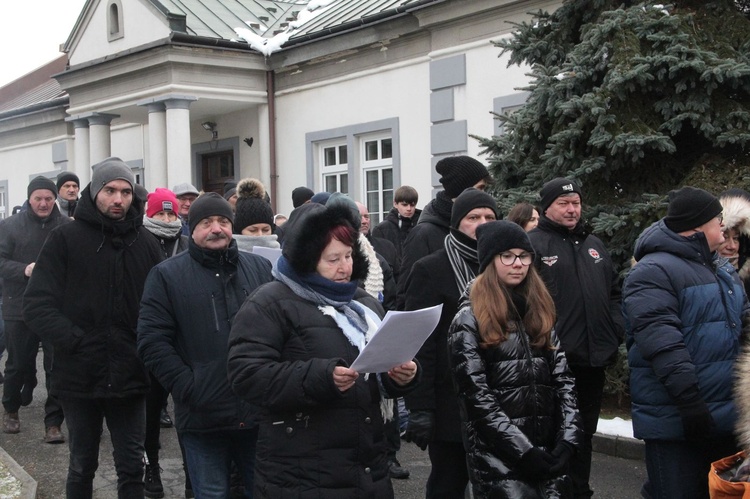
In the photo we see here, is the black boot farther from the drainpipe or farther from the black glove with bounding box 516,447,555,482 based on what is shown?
the drainpipe

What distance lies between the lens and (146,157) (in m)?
21.2

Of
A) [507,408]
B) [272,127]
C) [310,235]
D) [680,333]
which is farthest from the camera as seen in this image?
[272,127]

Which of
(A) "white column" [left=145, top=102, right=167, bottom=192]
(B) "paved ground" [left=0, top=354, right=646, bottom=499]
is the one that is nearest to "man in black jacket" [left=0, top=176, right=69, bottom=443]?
(B) "paved ground" [left=0, top=354, right=646, bottom=499]

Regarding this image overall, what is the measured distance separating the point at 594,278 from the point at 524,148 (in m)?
3.07

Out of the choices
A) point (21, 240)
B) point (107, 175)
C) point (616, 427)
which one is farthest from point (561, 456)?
point (21, 240)

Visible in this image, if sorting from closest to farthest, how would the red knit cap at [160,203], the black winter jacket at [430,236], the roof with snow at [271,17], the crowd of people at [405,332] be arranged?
the crowd of people at [405,332]
the black winter jacket at [430,236]
the red knit cap at [160,203]
the roof with snow at [271,17]

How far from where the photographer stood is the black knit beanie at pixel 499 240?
424 cm

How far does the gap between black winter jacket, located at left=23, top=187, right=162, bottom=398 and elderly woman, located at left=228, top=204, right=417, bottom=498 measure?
1.79 meters

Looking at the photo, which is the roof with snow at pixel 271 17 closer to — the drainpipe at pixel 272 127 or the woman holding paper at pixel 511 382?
the drainpipe at pixel 272 127

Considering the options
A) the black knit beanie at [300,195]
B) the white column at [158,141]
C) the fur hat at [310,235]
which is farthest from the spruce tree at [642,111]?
the white column at [158,141]

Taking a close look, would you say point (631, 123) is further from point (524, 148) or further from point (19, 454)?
point (19, 454)

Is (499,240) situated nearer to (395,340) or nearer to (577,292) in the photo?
(395,340)

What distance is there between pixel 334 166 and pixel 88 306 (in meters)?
12.6

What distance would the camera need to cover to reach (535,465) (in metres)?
3.91
